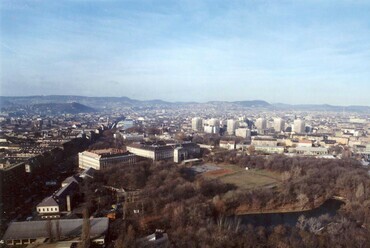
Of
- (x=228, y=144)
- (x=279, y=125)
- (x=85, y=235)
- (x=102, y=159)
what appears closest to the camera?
(x=85, y=235)

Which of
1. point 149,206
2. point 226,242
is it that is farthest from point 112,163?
point 226,242

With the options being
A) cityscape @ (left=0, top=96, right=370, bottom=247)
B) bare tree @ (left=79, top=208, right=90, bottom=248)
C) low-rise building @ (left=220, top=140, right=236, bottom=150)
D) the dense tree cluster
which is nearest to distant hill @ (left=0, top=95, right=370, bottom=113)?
cityscape @ (left=0, top=96, right=370, bottom=247)

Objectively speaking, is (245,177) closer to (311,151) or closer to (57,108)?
(311,151)

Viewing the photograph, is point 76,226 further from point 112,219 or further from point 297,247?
point 297,247


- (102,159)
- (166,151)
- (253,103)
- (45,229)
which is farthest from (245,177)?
(253,103)

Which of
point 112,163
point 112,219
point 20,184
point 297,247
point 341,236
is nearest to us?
point 297,247

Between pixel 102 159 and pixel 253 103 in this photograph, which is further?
pixel 253 103
